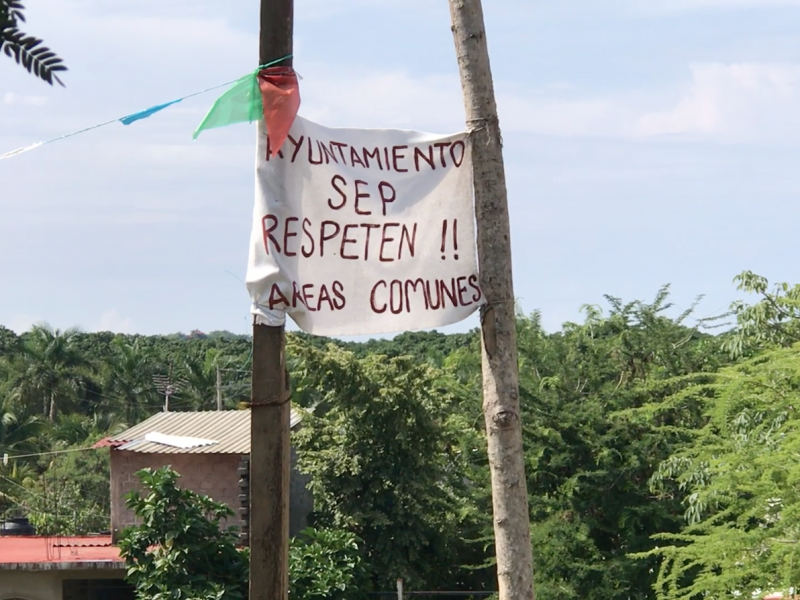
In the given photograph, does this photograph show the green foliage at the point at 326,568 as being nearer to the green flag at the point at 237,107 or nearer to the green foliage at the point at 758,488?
the green foliage at the point at 758,488

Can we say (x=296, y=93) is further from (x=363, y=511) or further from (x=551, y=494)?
(x=363, y=511)

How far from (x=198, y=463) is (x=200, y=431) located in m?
1.52

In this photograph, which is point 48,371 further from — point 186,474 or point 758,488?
point 758,488

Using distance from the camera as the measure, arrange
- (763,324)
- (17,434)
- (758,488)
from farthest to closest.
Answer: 1. (17,434)
2. (763,324)
3. (758,488)

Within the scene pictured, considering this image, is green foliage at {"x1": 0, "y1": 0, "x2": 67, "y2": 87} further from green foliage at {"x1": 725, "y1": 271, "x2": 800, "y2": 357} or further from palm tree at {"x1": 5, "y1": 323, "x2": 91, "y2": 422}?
palm tree at {"x1": 5, "y1": 323, "x2": 91, "y2": 422}

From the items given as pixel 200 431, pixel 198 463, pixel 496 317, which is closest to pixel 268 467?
pixel 496 317

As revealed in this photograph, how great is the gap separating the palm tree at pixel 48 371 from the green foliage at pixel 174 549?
35621 mm

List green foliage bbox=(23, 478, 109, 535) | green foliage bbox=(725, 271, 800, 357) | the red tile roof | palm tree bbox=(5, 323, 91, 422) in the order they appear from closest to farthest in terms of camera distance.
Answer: green foliage bbox=(725, 271, 800, 357) → the red tile roof → green foliage bbox=(23, 478, 109, 535) → palm tree bbox=(5, 323, 91, 422)

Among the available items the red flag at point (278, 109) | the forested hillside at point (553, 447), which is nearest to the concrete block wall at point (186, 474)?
the forested hillside at point (553, 447)

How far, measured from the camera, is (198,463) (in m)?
22.6

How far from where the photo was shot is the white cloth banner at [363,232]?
491 cm

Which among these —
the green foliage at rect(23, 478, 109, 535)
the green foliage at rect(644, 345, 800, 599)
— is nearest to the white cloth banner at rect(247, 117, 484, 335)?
the green foliage at rect(644, 345, 800, 599)

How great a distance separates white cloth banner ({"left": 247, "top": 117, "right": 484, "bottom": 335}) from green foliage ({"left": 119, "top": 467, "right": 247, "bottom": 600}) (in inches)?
498

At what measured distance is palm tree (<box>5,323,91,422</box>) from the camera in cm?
5106
